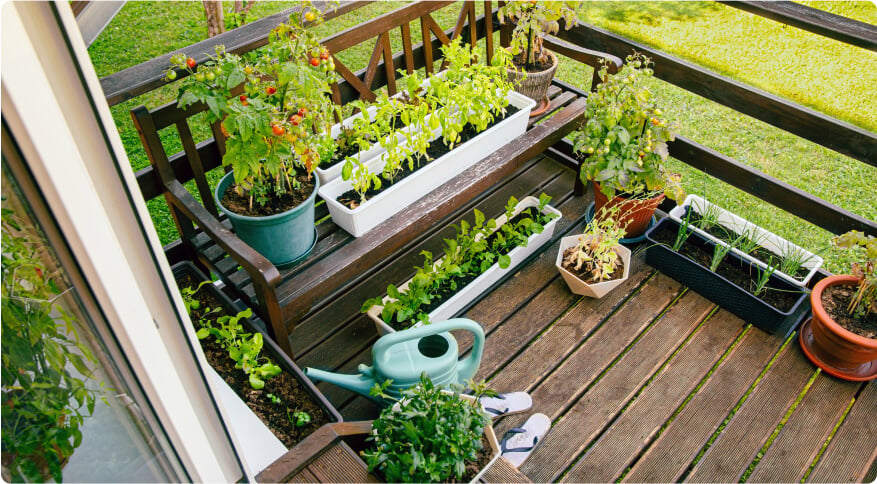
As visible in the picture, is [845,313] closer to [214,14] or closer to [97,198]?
[97,198]

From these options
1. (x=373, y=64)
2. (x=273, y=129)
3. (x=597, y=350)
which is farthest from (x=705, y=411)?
(x=373, y=64)

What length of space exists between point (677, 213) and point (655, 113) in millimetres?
554

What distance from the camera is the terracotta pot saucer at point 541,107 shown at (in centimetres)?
270

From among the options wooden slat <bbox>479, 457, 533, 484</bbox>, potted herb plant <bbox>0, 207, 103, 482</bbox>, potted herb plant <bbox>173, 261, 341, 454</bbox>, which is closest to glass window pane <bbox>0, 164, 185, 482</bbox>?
potted herb plant <bbox>0, 207, 103, 482</bbox>

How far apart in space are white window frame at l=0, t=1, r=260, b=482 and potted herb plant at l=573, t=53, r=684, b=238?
1767 millimetres

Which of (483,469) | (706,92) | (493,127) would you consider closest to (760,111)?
(706,92)

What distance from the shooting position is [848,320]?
2.23 meters

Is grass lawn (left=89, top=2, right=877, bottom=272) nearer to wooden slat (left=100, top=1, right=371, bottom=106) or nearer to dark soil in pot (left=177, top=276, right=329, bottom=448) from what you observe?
wooden slat (left=100, top=1, right=371, bottom=106)

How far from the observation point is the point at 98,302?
862 mm

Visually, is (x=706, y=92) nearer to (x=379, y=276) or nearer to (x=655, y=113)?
(x=655, y=113)

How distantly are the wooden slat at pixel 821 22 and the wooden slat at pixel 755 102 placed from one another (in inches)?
10.9

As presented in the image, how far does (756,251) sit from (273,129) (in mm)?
1985

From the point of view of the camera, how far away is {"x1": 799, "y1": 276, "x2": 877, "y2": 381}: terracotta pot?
2.17 m

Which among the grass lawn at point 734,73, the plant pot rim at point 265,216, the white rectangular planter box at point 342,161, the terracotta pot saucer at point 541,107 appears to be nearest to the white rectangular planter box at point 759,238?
the grass lawn at point 734,73
